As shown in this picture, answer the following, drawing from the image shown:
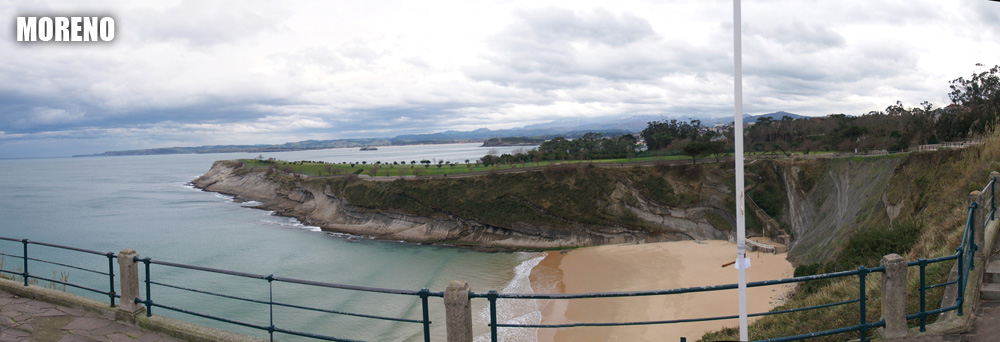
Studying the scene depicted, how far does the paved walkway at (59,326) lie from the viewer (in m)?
6.41

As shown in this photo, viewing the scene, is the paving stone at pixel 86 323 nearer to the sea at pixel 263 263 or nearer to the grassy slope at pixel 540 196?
the sea at pixel 263 263

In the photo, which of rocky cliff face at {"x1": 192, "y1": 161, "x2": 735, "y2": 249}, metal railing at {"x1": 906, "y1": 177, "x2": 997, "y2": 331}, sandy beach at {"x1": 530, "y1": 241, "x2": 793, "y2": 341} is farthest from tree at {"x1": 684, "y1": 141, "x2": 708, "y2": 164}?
metal railing at {"x1": 906, "y1": 177, "x2": 997, "y2": 331}

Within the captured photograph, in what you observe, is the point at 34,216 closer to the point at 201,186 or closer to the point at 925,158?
the point at 201,186

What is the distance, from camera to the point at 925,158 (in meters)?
24.8

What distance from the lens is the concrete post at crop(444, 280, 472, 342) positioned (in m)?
5.00

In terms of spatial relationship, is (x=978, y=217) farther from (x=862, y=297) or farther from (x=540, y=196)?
(x=540, y=196)

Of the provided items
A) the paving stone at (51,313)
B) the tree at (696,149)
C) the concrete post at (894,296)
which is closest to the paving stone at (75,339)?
the paving stone at (51,313)

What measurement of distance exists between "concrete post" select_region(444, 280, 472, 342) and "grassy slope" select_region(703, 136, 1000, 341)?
616cm

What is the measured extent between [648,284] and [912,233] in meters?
13.9

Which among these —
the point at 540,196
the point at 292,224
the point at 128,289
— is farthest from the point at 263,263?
the point at 128,289

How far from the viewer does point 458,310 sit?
501 cm

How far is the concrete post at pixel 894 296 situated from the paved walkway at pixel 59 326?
344 inches

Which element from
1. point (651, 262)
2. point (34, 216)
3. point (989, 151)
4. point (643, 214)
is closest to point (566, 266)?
point (651, 262)

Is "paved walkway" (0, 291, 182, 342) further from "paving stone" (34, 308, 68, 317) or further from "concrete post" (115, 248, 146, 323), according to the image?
"concrete post" (115, 248, 146, 323)
